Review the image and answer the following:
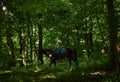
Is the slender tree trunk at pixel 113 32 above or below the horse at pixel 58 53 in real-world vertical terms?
above

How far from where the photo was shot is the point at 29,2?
12.9 metres

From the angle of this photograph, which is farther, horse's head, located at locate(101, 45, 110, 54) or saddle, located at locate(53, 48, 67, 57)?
saddle, located at locate(53, 48, 67, 57)

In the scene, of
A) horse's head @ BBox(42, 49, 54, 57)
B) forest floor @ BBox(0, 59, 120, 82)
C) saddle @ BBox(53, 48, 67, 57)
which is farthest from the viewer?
horse's head @ BBox(42, 49, 54, 57)

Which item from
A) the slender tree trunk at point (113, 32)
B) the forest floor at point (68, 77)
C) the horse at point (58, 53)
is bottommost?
the forest floor at point (68, 77)

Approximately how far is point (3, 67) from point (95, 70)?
7.00 metres

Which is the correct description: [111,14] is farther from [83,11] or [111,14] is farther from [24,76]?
[24,76]

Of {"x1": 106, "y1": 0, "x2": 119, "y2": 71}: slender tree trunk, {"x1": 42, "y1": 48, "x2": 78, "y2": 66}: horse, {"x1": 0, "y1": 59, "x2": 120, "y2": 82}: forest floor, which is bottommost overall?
{"x1": 0, "y1": 59, "x2": 120, "y2": 82}: forest floor

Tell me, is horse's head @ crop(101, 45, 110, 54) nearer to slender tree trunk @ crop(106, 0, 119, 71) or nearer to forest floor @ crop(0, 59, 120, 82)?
forest floor @ crop(0, 59, 120, 82)

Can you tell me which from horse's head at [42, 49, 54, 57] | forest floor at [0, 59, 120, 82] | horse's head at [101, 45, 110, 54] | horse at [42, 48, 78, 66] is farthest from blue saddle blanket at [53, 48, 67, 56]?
forest floor at [0, 59, 120, 82]

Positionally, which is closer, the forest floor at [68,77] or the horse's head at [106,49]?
the forest floor at [68,77]

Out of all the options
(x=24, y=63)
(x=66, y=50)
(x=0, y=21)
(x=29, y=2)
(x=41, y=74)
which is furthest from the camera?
(x=66, y=50)

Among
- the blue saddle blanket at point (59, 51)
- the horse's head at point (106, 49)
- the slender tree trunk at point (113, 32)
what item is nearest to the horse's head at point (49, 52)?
the blue saddle blanket at point (59, 51)

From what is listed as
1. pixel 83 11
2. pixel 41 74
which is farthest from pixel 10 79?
pixel 83 11

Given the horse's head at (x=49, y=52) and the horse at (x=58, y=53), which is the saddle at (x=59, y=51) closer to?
the horse at (x=58, y=53)
